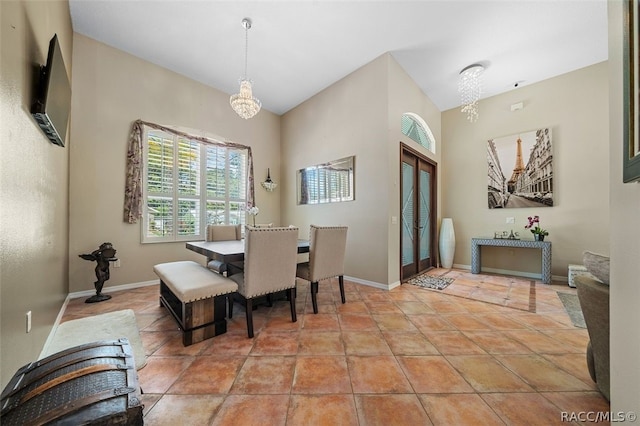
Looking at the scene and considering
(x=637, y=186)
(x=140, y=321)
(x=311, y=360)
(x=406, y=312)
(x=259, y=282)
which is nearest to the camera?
(x=637, y=186)

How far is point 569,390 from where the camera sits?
1344 mm

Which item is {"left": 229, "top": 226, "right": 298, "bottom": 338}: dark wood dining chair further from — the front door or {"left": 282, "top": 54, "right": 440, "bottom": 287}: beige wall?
the front door

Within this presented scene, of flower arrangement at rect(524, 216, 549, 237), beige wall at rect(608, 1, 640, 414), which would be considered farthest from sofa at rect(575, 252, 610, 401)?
flower arrangement at rect(524, 216, 549, 237)

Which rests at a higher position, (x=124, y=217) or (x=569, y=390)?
(x=124, y=217)

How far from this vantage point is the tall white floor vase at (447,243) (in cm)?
461

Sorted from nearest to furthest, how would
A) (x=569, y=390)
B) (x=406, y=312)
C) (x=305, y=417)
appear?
(x=305, y=417)
(x=569, y=390)
(x=406, y=312)

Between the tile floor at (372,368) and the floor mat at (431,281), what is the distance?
2.75ft

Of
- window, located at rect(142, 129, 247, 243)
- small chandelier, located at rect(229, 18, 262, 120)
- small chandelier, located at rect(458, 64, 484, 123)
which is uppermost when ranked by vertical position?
small chandelier, located at rect(458, 64, 484, 123)

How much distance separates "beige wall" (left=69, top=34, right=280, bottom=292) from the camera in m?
3.00

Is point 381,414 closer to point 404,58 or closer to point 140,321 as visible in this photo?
point 140,321

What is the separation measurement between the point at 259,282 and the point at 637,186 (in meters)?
2.24

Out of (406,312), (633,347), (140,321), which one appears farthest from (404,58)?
(140,321)

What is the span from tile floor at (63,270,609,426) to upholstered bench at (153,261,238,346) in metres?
0.10

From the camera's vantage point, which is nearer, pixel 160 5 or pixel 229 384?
pixel 229 384
